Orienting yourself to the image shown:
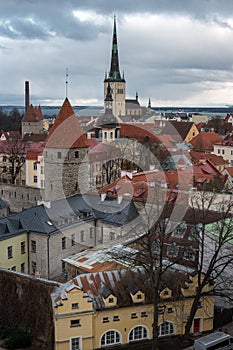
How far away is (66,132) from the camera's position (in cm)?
3148

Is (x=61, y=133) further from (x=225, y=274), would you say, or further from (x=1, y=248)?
(x=225, y=274)

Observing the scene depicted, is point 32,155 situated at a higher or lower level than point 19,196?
higher

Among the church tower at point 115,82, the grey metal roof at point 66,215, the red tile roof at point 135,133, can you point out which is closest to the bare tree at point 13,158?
the red tile roof at point 135,133

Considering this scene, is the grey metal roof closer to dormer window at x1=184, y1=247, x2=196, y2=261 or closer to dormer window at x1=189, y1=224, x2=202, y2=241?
dormer window at x1=184, y1=247, x2=196, y2=261

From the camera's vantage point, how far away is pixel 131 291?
1792 centimetres

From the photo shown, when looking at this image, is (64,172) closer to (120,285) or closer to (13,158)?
(120,285)

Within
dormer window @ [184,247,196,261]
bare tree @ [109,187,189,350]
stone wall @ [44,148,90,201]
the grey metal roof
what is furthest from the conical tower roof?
dormer window @ [184,247,196,261]

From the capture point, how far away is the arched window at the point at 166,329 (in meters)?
18.4

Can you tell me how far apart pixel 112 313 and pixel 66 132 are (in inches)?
650

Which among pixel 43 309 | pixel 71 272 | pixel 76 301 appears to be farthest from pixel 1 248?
pixel 76 301

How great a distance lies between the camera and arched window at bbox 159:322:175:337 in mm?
18391

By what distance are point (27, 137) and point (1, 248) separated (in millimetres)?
41209

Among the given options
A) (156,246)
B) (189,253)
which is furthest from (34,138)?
(189,253)

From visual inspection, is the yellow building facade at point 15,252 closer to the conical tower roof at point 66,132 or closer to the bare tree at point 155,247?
the bare tree at point 155,247
